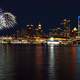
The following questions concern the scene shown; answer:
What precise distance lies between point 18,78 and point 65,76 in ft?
9.58

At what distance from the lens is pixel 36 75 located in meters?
22.7

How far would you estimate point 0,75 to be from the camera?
22.6 metres

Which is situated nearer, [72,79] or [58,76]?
[72,79]

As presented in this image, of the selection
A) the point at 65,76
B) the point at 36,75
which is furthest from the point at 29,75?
the point at 65,76

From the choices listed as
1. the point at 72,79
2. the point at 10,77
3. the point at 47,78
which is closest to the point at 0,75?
the point at 10,77

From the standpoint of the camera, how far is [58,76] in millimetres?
22359

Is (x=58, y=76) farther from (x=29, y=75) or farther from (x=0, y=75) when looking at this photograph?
(x=0, y=75)

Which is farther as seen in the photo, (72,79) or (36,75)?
(36,75)

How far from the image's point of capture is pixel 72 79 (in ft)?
68.5

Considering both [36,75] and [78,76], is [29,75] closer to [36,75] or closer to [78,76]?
[36,75]

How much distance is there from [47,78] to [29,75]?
5.31 feet

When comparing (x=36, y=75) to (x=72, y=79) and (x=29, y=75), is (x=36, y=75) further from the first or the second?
(x=72, y=79)

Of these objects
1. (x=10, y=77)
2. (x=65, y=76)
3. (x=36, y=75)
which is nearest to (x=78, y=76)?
(x=65, y=76)

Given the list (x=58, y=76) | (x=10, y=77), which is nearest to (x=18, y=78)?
(x=10, y=77)
